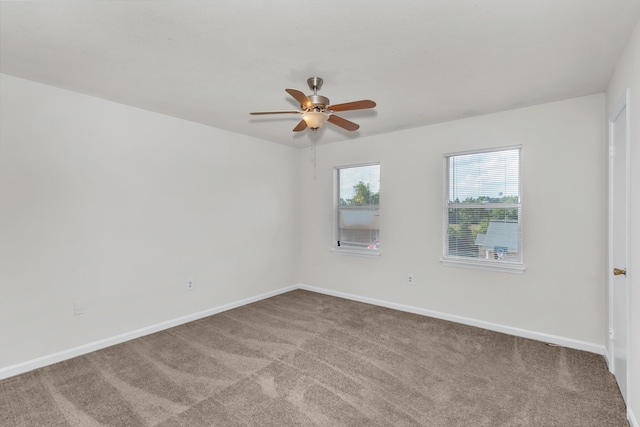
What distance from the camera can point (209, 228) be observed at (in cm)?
412

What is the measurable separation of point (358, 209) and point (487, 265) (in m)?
2.00

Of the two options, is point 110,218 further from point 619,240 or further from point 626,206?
point 619,240

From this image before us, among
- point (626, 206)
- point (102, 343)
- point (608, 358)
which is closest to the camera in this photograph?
point (626, 206)

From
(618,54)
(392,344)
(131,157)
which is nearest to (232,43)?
(131,157)

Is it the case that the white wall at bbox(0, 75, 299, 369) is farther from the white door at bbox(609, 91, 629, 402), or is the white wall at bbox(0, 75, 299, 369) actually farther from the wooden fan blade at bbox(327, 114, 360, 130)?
the white door at bbox(609, 91, 629, 402)

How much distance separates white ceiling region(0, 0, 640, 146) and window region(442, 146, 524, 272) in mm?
732

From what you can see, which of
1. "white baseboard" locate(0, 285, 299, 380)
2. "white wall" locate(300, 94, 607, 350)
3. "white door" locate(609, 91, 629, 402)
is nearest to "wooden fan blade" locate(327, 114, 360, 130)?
"white wall" locate(300, 94, 607, 350)

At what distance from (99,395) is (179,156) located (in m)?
2.54

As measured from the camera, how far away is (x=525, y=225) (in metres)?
3.36

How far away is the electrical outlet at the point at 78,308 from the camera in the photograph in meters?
2.95

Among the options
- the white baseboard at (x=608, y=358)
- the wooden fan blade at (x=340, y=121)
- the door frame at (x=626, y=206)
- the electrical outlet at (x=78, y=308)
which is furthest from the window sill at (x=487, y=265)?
the electrical outlet at (x=78, y=308)

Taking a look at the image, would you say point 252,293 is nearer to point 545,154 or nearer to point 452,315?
point 452,315

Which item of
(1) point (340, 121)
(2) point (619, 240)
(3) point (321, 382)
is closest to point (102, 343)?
(3) point (321, 382)

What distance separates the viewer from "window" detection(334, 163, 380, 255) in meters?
4.69
